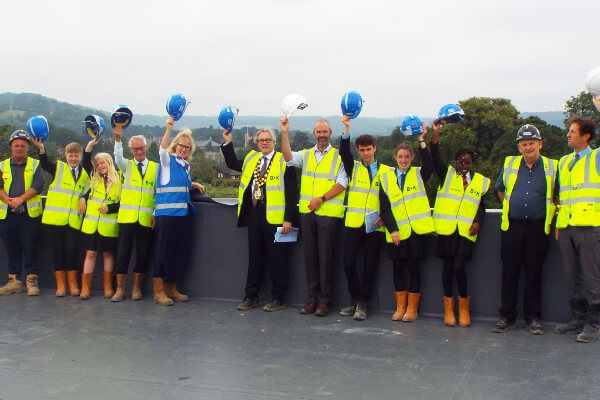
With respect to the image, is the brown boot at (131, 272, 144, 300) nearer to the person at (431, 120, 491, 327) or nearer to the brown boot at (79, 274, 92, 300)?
the brown boot at (79, 274, 92, 300)

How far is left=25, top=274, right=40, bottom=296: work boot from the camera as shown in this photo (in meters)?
7.17

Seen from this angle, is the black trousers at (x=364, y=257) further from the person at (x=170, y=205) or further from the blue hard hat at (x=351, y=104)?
the person at (x=170, y=205)

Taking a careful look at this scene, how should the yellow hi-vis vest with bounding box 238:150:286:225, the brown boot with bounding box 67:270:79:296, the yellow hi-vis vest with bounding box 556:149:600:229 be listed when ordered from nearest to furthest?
the yellow hi-vis vest with bounding box 556:149:600:229 < the yellow hi-vis vest with bounding box 238:150:286:225 < the brown boot with bounding box 67:270:79:296

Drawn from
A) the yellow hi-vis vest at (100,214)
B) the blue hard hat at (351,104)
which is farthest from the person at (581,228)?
the yellow hi-vis vest at (100,214)

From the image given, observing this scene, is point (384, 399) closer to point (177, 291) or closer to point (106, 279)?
point (177, 291)

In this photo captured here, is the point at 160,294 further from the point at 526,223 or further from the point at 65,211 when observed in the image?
the point at 526,223

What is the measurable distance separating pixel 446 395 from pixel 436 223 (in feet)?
6.94

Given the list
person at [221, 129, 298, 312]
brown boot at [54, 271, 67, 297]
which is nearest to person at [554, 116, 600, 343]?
person at [221, 129, 298, 312]

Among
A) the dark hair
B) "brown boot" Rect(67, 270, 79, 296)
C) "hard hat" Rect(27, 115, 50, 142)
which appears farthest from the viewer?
"brown boot" Rect(67, 270, 79, 296)

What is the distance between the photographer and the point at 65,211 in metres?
7.10

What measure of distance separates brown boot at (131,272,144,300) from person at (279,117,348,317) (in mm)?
1854

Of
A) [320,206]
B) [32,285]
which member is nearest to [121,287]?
[32,285]

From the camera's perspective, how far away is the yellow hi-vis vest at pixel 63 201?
23.2 feet

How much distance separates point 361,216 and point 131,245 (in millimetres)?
2512
